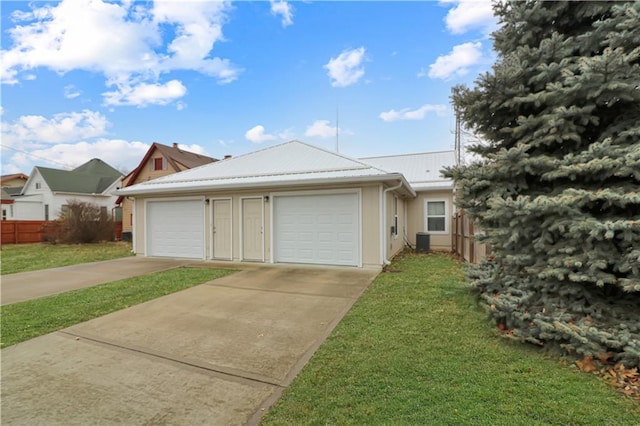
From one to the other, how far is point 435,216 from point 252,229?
8.05 metres

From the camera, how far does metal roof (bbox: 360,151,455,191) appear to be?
1344 centimetres

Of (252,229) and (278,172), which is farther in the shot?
(278,172)

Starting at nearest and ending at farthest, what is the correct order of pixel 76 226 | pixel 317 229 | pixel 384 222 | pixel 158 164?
1. pixel 384 222
2. pixel 317 229
3. pixel 76 226
4. pixel 158 164

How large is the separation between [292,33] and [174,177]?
277 inches

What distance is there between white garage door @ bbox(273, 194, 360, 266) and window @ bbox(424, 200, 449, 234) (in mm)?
6009

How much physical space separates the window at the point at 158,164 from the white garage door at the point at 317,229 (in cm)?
1496

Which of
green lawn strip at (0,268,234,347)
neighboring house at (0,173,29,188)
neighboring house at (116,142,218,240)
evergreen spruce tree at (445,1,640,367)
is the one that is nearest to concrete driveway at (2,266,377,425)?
green lawn strip at (0,268,234,347)

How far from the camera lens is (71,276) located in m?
8.12

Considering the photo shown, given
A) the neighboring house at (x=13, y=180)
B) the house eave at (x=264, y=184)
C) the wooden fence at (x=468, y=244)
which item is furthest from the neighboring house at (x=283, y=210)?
the neighboring house at (x=13, y=180)

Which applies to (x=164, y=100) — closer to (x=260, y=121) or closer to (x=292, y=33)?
(x=260, y=121)

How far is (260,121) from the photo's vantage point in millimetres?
17141

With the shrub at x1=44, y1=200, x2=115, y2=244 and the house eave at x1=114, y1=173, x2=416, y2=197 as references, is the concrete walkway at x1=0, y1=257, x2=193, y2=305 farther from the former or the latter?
the shrub at x1=44, y1=200, x2=115, y2=244

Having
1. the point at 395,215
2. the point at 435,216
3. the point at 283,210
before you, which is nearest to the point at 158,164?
the point at 283,210

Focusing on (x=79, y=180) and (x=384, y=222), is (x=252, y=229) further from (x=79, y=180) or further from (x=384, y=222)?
(x=79, y=180)
